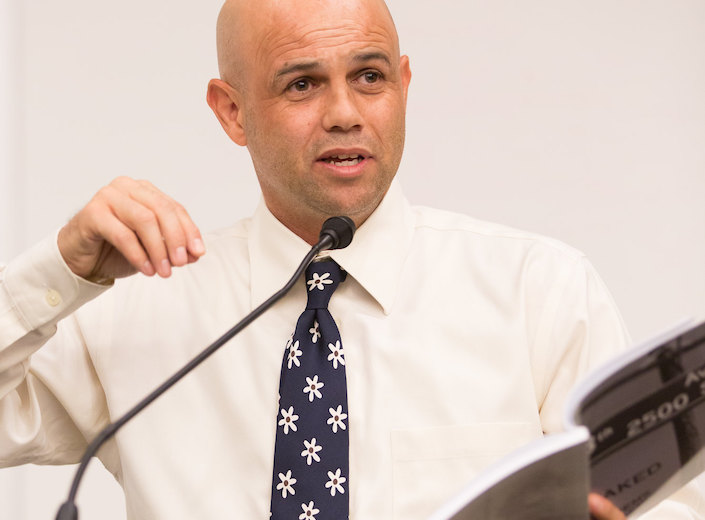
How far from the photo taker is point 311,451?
1.38m

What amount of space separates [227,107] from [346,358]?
52cm

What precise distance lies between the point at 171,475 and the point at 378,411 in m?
0.33

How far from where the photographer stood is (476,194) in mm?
2426

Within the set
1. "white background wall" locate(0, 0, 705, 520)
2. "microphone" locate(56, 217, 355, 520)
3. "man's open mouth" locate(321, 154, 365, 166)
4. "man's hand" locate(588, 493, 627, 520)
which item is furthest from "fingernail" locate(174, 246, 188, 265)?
"white background wall" locate(0, 0, 705, 520)

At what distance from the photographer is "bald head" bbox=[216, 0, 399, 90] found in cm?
Answer: 153

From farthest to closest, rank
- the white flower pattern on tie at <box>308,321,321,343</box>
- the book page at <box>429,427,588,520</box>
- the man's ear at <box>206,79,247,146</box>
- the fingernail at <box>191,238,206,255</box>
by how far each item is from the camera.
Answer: the man's ear at <box>206,79,247,146</box> < the white flower pattern on tie at <box>308,321,321,343</box> < the fingernail at <box>191,238,206,255</box> < the book page at <box>429,427,588,520</box>

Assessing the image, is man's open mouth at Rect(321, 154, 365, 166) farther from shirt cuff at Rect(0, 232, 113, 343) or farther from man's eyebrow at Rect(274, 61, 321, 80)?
shirt cuff at Rect(0, 232, 113, 343)

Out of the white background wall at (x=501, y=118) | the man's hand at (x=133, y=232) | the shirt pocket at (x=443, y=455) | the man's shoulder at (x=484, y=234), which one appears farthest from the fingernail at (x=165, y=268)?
the white background wall at (x=501, y=118)

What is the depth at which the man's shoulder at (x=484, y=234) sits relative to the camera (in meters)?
1.54

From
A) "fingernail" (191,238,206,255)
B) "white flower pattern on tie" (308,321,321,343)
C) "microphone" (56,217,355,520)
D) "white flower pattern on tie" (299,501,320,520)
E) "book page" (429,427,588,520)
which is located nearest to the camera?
"book page" (429,427,588,520)

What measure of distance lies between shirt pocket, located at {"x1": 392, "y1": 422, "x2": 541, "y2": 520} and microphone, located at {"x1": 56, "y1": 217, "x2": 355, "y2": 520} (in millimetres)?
353

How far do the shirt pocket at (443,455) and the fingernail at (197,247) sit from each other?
42 centimetres

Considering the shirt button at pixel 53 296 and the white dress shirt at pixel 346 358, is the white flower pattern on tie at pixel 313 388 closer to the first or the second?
the white dress shirt at pixel 346 358

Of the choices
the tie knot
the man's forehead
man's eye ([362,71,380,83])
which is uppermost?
the man's forehead
